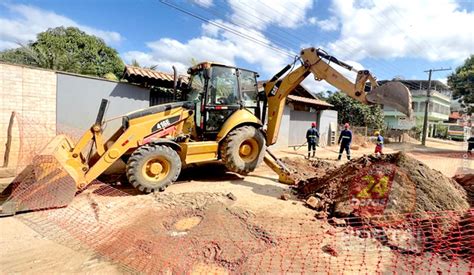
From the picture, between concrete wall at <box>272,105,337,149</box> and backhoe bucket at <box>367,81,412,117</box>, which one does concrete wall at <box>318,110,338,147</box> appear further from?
backhoe bucket at <box>367,81,412,117</box>

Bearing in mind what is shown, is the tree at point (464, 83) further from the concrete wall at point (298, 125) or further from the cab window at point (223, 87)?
the cab window at point (223, 87)

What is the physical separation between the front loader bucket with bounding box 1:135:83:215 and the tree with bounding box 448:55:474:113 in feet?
92.9

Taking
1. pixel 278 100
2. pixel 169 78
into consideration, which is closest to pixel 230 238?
pixel 278 100

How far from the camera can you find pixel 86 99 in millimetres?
8141

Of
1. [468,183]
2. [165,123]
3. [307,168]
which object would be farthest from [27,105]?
[468,183]

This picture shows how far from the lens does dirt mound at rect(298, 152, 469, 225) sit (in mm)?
4902

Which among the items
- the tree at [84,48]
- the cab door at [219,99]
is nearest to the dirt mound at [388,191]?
the cab door at [219,99]

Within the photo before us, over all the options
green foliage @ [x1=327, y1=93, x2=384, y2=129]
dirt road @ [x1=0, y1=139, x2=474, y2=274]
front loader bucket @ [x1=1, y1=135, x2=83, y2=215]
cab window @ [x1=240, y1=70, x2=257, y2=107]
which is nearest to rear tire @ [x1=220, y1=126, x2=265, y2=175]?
dirt road @ [x1=0, y1=139, x2=474, y2=274]

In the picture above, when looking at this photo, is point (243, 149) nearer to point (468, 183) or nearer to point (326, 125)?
point (468, 183)

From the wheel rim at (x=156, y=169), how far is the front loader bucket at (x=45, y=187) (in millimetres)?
1247

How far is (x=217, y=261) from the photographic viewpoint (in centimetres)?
352

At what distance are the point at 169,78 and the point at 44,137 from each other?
4.16 metres

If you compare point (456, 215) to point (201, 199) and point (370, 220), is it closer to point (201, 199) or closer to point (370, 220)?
point (370, 220)

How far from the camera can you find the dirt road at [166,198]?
3.32 meters
